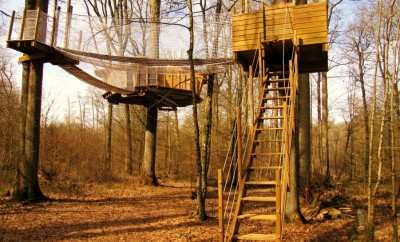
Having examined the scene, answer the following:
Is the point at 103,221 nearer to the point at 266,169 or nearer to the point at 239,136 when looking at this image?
the point at 266,169

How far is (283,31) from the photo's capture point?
777 cm

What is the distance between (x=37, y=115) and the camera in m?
10.4

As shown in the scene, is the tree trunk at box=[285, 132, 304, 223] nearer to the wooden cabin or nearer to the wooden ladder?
the wooden ladder

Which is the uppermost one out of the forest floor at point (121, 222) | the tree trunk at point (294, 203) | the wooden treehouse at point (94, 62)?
the wooden treehouse at point (94, 62)

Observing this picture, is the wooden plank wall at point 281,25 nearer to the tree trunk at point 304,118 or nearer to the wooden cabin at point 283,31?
the wooden cabin at point 283,31

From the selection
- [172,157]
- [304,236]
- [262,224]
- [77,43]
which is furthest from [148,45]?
[172,157]

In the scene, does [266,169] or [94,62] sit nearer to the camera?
[266,169]

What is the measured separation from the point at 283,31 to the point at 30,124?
7007 millimetres

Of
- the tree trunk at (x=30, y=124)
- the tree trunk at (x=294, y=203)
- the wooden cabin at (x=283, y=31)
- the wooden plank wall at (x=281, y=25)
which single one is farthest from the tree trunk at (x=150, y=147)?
the wooden plank wall at (x=281, y=25)

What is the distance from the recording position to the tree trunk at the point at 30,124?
1013cm

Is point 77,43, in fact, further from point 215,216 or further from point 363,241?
point 363,241

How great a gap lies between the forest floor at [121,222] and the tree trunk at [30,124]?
0.58m

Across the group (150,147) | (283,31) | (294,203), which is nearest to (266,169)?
(294,203)

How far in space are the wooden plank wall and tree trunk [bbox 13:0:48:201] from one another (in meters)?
5.58
